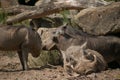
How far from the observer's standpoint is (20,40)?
7.96 m

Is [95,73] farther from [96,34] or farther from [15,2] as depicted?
[15,2]

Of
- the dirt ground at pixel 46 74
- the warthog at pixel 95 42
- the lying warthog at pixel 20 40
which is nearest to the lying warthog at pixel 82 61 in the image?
the dirt ground at pixel 46 74

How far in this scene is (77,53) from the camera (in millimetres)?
6805

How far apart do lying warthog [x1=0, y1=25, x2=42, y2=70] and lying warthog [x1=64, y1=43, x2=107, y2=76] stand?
1.20 meters

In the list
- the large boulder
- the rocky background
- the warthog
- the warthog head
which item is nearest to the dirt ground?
the warthog

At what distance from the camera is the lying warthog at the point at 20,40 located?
7871 millimetres

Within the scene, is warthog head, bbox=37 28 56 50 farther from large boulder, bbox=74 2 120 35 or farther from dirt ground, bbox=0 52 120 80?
large boulder, bbox=74 2 120 35

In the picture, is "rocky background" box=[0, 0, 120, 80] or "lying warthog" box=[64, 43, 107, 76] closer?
"lying warthog" box=[64, 43, 107, 76]

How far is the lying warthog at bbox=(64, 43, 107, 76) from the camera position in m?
6.67

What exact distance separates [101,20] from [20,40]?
1648 millimetres

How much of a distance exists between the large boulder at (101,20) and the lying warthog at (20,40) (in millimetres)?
940

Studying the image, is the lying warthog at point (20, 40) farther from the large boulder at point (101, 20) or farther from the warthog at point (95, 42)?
the large boulder at point (101, 20)

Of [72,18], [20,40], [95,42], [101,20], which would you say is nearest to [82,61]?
[95,42]

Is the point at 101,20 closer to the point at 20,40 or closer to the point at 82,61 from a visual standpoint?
the point at 82,61
